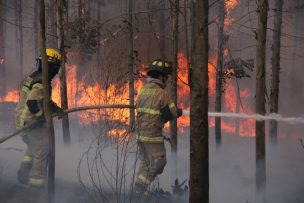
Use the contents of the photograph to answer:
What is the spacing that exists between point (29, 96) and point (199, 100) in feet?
10.1

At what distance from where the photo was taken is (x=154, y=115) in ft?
20.0

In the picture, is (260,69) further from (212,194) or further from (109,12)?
(109,12)

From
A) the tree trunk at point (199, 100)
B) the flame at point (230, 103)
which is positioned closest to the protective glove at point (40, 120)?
the tree trunk at point (199, 100)

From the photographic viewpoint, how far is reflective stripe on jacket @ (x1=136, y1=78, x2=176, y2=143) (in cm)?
604

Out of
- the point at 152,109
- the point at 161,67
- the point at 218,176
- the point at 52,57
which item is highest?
the point at 52,57

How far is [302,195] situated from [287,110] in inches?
732

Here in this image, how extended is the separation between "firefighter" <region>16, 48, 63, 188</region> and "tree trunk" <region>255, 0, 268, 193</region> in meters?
3.80

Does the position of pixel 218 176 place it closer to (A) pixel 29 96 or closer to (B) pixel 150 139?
(B) pixel 150 139

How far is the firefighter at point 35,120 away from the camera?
6.07m

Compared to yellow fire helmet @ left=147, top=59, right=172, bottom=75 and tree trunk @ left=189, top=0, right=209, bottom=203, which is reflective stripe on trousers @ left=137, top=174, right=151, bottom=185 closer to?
yellow fire helmet @ left=147, top=59, right=172, bottom=75

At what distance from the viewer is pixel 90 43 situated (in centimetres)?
1418

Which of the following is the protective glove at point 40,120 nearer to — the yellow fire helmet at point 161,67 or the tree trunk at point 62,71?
the yellow fire helmet at point 161,67

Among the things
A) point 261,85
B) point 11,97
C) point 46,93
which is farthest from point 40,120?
point 11,97

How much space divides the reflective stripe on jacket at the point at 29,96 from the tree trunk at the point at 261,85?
4113 millimetres
